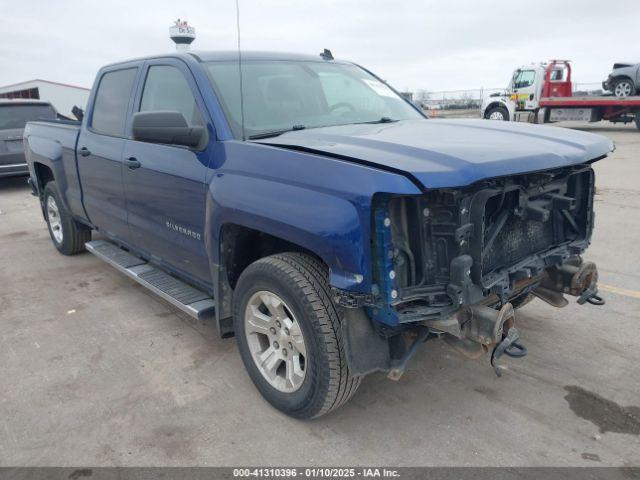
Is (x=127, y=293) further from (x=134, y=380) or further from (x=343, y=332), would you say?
(x=343, y=332)

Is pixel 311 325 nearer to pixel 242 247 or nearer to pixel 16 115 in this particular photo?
pixel 242 247

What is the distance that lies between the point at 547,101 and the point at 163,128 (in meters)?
21.1

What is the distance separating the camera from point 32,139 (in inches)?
239

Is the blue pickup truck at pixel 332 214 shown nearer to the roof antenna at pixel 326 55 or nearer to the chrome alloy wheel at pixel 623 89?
the roof antenna at pixel 326 55

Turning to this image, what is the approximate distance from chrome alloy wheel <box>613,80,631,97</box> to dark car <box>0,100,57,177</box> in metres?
19.2

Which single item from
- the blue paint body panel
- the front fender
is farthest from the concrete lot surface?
the front fender

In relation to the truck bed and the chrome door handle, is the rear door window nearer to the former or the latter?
the chrome door handle

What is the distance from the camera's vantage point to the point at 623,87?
64.0ft

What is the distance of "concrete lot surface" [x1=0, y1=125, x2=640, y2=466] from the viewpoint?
266 centimetres

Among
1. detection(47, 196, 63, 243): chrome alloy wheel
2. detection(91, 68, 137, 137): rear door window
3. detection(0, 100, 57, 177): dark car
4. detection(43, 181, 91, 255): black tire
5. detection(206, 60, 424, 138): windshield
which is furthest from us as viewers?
detection(0, 100, 57, 177): dark car

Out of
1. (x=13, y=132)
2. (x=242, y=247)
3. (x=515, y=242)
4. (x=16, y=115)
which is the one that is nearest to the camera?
(x=515, y=242)

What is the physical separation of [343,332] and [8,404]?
7.13 ft

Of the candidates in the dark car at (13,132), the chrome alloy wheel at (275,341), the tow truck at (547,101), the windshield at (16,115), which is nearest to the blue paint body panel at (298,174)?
the chrome alloy wheel at (275,341)

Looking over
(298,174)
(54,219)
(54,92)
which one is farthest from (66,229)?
(54,92)
